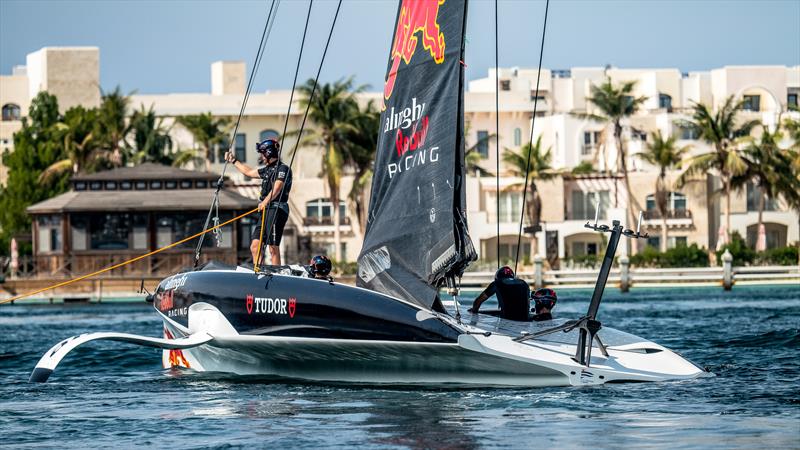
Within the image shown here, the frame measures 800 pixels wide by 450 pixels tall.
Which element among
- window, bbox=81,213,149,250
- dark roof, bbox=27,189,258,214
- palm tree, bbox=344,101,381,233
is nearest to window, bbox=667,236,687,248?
palm tree, bbox=344,101,381,233

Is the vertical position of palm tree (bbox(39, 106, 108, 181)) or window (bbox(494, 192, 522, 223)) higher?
palm tree (bbox(39, 106, 108, 181))

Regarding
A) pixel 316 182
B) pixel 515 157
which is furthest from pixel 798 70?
pixel 316 182

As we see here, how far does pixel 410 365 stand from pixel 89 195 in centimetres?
4516

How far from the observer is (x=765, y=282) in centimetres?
5759

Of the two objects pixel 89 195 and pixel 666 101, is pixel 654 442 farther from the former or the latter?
pixel 666 101

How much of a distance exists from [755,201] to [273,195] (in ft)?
216

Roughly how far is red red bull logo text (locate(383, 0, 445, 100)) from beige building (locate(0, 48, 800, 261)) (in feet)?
177

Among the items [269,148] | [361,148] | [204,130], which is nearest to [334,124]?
[361,148]

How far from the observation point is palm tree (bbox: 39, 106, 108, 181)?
73250mm

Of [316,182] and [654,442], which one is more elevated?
[316,182]

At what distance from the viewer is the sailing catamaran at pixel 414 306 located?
13.8m

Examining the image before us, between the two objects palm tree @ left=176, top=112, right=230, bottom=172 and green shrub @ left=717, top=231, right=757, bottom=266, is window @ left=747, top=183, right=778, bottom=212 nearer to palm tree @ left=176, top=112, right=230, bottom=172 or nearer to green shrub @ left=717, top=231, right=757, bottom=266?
green shrub @ left=717, top=231, right=757, bottom=266

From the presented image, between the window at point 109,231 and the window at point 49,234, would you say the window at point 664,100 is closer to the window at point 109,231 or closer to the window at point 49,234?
the window at point 109,231

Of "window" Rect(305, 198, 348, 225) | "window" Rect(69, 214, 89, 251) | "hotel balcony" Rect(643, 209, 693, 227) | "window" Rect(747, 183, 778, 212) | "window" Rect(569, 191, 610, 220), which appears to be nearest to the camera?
"window" Rect(69, 214, 89, 251)
